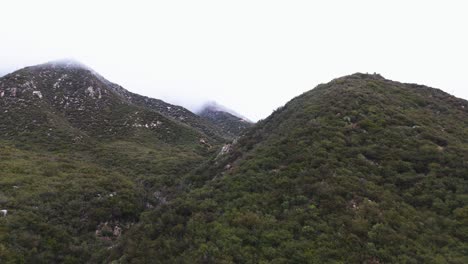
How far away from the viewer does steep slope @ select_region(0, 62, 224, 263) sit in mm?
22234

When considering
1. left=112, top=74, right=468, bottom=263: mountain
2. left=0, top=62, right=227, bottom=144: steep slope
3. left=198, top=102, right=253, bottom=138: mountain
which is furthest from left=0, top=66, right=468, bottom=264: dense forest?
left=198, top=102, right=253, bottom=138: mountain

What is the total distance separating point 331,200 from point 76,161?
35.5 meters

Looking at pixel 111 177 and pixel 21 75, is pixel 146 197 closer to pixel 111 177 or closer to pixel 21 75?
pixel 111 177

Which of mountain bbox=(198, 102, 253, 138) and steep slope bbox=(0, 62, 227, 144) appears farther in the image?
mountain bbox=(198, 102, 253, 138)

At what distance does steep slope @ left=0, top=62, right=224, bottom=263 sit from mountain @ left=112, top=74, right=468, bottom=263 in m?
5.37

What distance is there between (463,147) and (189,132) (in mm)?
54106

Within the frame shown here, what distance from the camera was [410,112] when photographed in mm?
31344

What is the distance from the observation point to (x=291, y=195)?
19.7m

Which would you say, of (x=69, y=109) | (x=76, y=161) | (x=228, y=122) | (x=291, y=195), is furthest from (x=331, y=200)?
(x=228, y=122)

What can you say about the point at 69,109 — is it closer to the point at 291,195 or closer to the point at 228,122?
the point at 228,122

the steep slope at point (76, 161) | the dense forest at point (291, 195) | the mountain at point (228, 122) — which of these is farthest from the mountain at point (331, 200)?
the mountain at point (228, 122)

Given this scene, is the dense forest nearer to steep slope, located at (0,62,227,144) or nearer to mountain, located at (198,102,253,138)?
steep slope, located at (0,62,227,144)

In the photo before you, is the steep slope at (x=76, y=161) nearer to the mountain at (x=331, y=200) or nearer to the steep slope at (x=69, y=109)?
the steep slope at (x=69, y=109)

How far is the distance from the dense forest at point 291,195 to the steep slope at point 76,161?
171 millimetres
